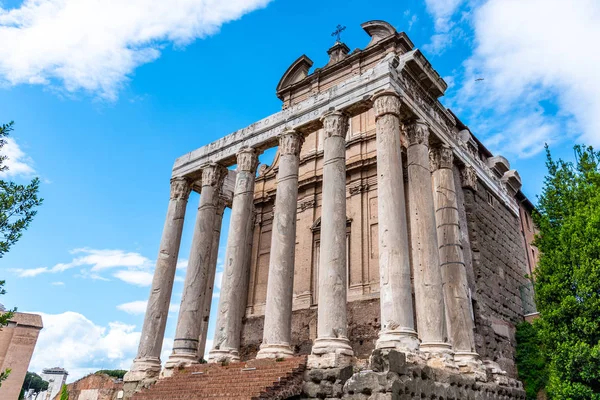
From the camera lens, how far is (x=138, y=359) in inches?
562

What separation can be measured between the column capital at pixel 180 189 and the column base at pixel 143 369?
19.9 ft

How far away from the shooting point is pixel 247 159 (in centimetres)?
1557

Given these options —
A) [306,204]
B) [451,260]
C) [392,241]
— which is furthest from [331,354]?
[306,204]

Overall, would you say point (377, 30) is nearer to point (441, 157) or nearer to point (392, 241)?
point (441, 157)

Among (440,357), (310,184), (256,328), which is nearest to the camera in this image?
(440,357)

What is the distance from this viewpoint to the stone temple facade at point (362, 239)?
1097cm

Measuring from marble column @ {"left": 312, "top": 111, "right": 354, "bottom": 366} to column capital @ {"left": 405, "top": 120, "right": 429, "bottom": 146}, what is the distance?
1.97m

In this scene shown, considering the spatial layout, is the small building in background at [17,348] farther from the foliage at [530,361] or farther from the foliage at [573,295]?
the foliage at [573,295]

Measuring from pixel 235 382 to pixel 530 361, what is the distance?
1006 centimetres

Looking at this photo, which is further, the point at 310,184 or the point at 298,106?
the point at 310,184

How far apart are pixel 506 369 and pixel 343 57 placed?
14.7 m

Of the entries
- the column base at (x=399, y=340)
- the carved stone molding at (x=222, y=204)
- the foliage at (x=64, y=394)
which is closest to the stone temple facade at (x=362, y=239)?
the column base at (x=399, y=340)

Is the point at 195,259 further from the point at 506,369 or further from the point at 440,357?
the point at 506,369

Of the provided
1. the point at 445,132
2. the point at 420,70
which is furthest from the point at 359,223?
the point at 420,70
